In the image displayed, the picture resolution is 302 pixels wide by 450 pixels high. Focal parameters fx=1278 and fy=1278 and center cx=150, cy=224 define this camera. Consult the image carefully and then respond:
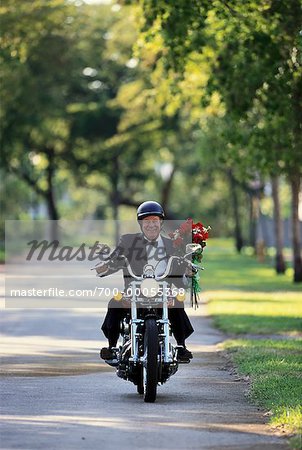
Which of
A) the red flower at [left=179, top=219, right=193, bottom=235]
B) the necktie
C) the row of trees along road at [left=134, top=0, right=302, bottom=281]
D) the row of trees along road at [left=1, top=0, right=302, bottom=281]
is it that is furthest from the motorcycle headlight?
the row of trees along road at [left=1, top=0, right=302, bottom=281]

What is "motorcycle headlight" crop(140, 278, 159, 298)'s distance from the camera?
13.4 meters

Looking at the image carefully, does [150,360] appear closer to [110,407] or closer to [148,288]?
[110,407]

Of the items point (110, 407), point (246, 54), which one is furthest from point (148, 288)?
point (246, 54)

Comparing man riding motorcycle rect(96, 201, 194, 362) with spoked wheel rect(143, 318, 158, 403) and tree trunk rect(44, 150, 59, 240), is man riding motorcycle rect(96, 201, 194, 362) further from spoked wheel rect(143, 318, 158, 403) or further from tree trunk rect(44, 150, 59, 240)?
tree trunk rect(44, 150, 59, 240)

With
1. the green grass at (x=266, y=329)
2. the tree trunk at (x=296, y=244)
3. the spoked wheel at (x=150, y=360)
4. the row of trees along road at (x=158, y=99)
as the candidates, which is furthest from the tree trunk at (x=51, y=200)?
the spoked wheel at (x=150, y=360)

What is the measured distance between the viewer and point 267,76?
2422 cm

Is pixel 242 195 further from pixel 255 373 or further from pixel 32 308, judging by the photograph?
pixel 255 373

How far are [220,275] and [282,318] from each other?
20.7 meters

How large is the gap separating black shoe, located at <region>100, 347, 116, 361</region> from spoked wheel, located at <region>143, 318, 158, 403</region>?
88 centimetres

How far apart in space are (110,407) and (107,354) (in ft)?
3.94

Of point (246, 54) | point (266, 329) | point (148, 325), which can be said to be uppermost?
point (246, 54)

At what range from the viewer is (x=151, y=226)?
13383mm

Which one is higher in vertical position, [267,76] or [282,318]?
[267,76]

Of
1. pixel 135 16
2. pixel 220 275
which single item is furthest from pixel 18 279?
pixel 135 16
